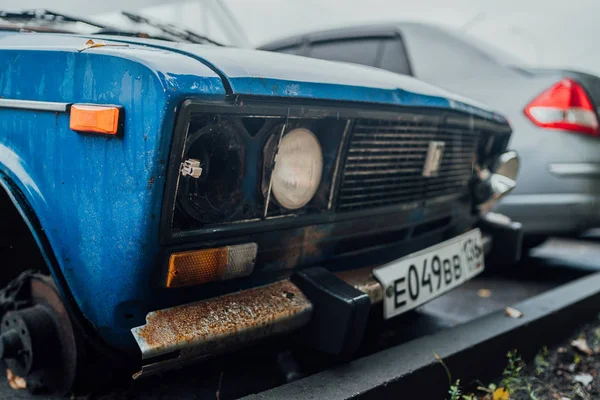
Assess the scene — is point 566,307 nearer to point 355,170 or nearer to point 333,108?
point 355,170

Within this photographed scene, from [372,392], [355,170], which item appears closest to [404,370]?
[372,392]

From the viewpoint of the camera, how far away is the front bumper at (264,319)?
1317mm

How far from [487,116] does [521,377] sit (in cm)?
115

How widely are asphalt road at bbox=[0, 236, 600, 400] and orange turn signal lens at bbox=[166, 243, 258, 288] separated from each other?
461 millimetres

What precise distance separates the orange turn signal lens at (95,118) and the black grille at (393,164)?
29.8 inches

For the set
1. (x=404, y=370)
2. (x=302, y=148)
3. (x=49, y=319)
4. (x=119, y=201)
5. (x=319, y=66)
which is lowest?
(x=404, y=370)

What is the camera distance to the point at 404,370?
1.68 metres

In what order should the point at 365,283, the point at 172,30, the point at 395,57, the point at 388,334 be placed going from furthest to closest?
the point at 395,57
the point at 172,30
the point at 388,334
the point at 365,283

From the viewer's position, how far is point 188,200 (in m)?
1.40

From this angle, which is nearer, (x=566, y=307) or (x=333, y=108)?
(x=333, y=108)

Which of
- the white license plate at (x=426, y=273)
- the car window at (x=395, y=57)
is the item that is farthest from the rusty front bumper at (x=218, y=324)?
the car window at (x=395, y=57)

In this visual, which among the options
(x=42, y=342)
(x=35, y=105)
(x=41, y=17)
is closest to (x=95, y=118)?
(x=35, y=105)

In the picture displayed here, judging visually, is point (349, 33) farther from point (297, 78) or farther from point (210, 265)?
point (210, 265)

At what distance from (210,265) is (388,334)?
4.08 ft
